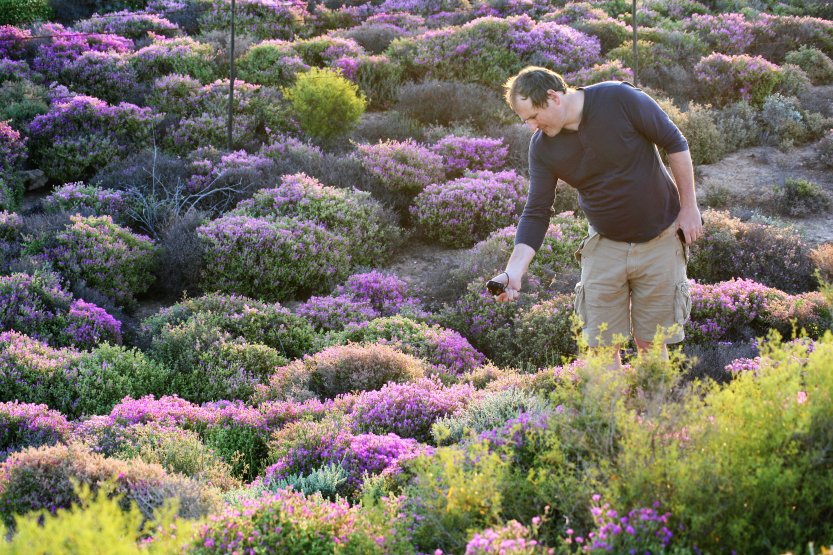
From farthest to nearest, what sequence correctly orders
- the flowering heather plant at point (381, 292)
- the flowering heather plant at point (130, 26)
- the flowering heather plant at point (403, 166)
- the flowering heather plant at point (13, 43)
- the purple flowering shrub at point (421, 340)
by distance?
the flowering heather plant at point (130, 26) → the flowering heather plant at point (13, 43) → the flowering heather plant at point (403, 166) → the flowering heather plant at point (381, 292) → the purple flowering shrub at point (421, 340)

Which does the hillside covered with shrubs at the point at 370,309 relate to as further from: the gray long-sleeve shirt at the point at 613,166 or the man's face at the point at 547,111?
the man's face at the point at 547,111

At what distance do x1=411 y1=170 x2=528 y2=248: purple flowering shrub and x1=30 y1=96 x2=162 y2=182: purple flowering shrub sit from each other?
15.1 ft

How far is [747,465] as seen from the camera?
9.23ft

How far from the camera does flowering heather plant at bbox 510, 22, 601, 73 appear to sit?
14688mm

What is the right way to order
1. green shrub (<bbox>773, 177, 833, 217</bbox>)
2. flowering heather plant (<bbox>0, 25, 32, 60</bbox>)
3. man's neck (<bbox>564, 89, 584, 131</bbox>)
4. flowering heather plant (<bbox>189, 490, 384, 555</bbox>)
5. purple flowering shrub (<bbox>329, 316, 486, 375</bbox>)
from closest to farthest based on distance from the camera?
flowering heather plant (<bbox>189, 490, 384, 555</bbox>) → man's neck (<bbox>564, 89, 584, 131</bbox>) → purple flowering shrub (<bbox>329, 316, 486, 375</bbox>) → green shrub (<bbox>773, 177, 833, 217</bbox>) → flowering heather plant (<bbox>0, 25, 32, 60</bbox>)

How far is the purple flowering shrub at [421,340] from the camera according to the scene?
6742 millimetres

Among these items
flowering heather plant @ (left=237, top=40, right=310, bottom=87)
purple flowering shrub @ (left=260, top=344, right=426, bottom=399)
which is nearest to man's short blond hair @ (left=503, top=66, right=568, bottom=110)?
purple flowering shrub @ (left=260, top=344, right=426, bottom=399)

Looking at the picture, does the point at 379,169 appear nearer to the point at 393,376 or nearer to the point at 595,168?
the point at 393,376

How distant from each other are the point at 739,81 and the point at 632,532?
13.2 metres

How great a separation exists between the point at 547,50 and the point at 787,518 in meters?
13.5

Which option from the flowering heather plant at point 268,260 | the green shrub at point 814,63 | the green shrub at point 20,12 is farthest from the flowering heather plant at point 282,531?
the green shrub at point 20,12

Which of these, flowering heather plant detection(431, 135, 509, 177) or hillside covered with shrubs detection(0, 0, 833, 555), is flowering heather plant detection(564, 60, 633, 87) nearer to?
hillside covered with shrubs detection(0, 0, 833, 555)

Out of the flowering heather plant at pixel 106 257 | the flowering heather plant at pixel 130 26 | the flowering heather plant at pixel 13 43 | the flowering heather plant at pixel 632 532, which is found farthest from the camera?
the flowering heather plant at pixel 130 26

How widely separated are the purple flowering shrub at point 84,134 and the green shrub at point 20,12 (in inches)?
284
